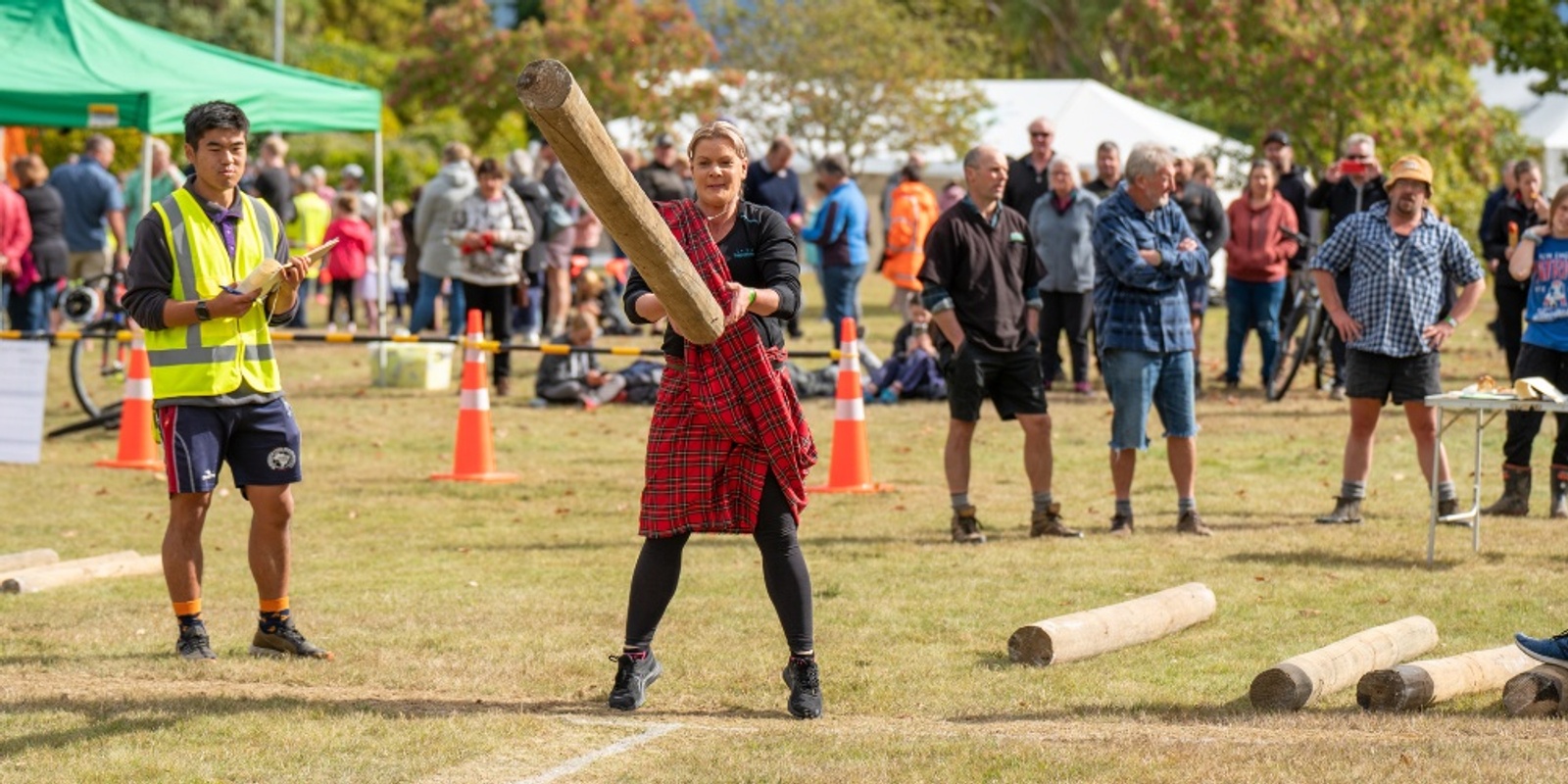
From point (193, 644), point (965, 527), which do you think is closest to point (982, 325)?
point (965, 527)

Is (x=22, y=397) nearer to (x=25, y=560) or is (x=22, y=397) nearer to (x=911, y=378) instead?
(x=25, y=560)

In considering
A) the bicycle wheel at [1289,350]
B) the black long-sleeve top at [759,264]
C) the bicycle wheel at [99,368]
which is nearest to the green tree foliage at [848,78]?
the bicycle wheel at [99,368]

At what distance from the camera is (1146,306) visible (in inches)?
427

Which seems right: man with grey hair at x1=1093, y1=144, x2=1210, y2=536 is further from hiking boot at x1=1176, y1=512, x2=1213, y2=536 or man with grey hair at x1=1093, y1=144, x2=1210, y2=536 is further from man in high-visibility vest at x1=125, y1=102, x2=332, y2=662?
man in high-visibility vest at x1=125, y1=102, x2=332, y2=662

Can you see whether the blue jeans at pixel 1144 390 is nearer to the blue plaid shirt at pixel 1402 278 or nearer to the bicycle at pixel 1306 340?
the blue plaid shirt at pixel 1402 278

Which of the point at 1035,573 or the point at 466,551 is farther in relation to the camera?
the point at 466,551

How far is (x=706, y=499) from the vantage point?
674 centimetres

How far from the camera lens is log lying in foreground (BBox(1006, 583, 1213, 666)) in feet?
25.3

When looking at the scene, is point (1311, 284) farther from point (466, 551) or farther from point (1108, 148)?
point (466, 551)

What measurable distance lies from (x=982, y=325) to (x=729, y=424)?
438 centimetres

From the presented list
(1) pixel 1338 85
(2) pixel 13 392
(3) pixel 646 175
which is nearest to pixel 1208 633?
(2) pixel 13 392

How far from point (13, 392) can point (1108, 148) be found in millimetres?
8355

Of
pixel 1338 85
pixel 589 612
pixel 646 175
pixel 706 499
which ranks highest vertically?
pixel 1338 85

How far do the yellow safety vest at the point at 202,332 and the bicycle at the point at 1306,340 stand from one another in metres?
11.1
